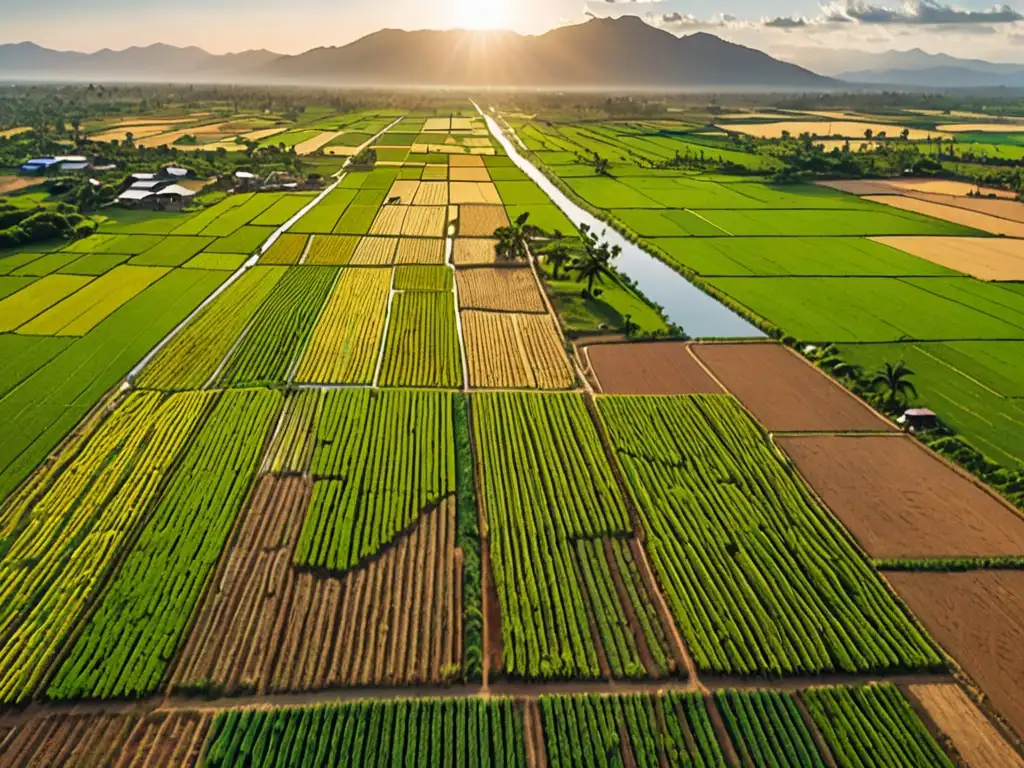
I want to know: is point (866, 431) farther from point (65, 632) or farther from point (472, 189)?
point (472, 189)

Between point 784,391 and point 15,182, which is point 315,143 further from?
point 784,391

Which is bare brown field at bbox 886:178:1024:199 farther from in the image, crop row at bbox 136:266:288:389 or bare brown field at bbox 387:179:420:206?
crop row at bbox 136:266:288:389

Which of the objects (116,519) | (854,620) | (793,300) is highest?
(793,300)

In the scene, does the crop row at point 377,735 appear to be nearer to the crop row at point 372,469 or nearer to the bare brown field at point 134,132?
the crop row at point 372,469

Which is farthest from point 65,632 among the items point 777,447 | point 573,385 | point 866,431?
point 866,431

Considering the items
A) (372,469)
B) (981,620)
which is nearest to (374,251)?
(372,469)

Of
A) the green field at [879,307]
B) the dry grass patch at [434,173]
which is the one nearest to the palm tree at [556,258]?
the green field at [879,307]

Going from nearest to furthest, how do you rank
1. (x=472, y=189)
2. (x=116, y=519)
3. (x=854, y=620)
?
(x=854, y=620) → (x=116, y=519) → (x=472, y=189)
